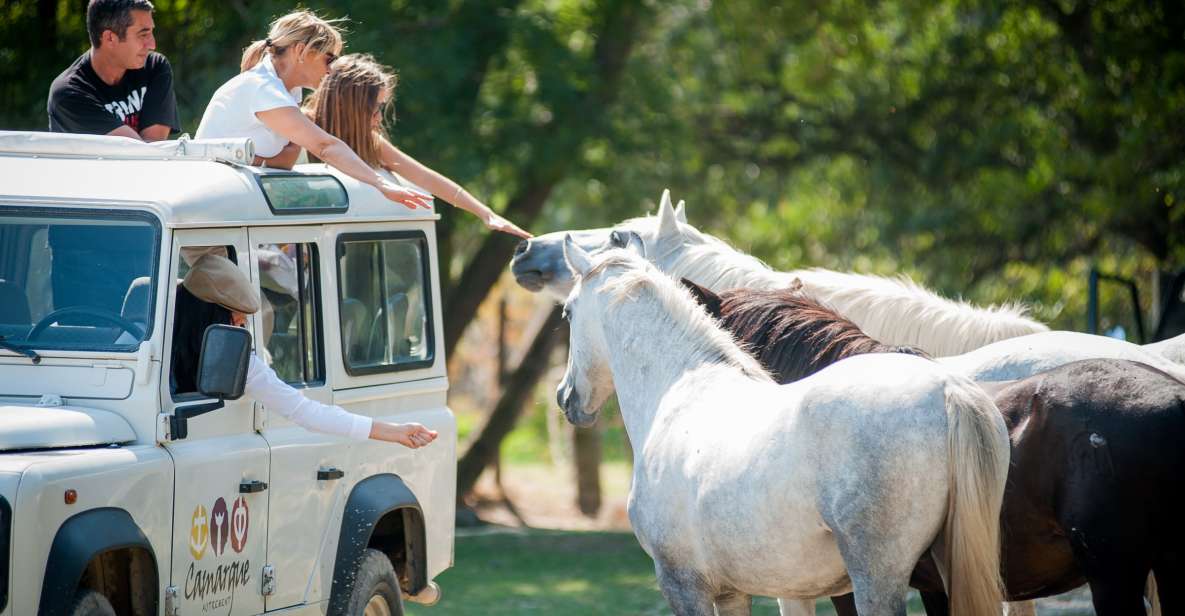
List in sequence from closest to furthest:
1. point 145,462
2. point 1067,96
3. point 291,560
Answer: point 145,462, point 291,560, point 1067,96

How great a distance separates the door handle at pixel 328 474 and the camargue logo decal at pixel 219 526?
1.80 feet

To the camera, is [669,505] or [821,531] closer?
[821,531]

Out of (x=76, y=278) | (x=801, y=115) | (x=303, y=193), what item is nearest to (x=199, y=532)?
(x=76, y=278)

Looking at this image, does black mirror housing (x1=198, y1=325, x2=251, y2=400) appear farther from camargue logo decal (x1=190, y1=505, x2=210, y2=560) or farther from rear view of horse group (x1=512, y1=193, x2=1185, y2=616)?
rear view of horse group (x1=512, y1=193, x2=1185, y2=616)

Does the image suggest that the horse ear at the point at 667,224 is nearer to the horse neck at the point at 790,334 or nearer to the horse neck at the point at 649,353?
the horse neck at the point at 790,334

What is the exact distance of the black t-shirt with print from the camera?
5680mm

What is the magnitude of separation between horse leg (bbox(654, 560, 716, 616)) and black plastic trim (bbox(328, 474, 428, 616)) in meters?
1.41

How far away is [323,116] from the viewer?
A: 6074mm

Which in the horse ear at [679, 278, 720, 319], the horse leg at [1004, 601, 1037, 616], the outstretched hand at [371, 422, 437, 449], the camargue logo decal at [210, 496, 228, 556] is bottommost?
the horse leg at [1004, 601, 1037, 616]

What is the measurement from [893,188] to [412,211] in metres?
10.4

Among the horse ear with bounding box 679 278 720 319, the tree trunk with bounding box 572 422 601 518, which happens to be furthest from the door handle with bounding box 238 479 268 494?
the tree trunk with bounding box 572 422 601 518

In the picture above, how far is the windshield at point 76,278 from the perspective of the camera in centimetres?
440

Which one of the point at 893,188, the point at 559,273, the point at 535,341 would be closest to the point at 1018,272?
the point at 893,188

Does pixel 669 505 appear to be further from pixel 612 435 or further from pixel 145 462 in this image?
pixel 612 435
